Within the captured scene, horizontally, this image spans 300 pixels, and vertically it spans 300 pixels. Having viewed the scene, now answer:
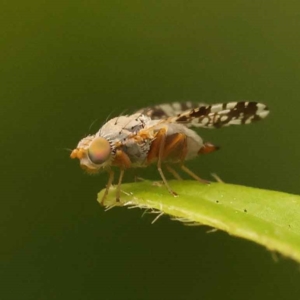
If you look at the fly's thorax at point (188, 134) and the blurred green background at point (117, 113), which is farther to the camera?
the blurred green background at point (117, 113)

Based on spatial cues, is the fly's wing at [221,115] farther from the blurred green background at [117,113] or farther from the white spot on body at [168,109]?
the blurred green background at [117,113]

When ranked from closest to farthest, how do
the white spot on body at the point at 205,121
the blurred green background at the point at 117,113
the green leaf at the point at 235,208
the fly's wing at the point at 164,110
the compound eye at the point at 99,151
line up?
the green leaf at the point at 235,208 → the compound eye at the point at 99,151 → the white spot on body at the point at 205,121 → the fly's wing at the point at 164,110 → the blurred green background at the point at 117,113

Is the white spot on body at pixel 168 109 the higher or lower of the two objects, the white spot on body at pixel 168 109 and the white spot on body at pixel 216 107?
the lower

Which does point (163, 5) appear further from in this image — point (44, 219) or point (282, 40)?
point (44, 219)

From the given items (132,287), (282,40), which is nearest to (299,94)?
(282,40)

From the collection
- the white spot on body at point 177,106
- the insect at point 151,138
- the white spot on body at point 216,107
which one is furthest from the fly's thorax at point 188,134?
the white spot on body at point 177,106

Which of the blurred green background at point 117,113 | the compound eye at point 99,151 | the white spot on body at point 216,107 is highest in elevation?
the compound eye at point 99,151

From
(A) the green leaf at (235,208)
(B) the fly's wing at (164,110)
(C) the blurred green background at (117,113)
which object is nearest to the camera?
(A) the green leaf at (235,208)

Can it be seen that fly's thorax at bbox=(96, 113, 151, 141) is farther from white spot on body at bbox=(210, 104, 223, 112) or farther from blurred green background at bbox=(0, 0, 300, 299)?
blurred green background at bbox=(0, 0, 300, 299)
